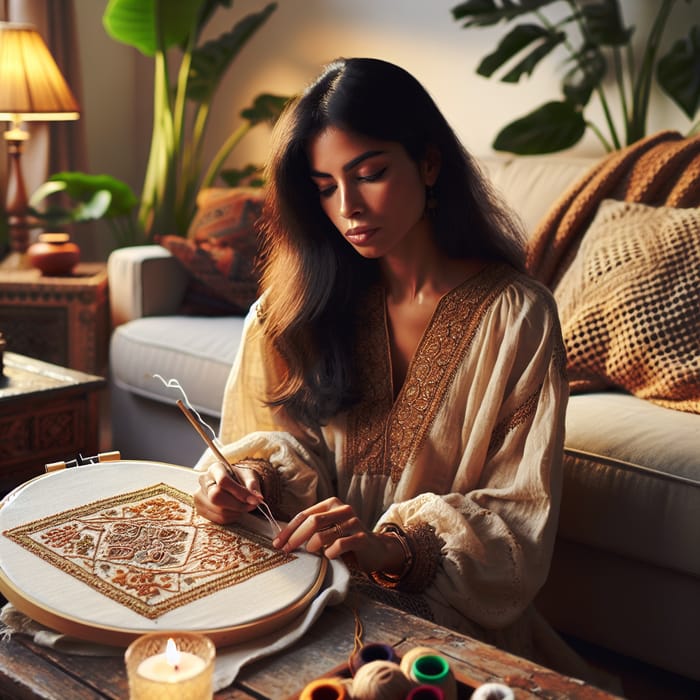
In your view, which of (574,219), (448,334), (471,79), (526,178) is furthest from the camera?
(471,79)

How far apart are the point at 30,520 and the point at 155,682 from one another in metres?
0.48

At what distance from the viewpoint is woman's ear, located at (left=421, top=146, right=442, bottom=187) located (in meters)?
1.47

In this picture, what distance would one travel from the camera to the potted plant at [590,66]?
2.68 m

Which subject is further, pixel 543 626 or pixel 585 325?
pixel 585 325

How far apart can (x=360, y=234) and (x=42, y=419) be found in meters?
0.97

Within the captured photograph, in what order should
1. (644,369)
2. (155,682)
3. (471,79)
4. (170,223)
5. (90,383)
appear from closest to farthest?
1. (155,682)
2. (644,369)
3. (90,383)
4. (471,79)
5. (170,223)

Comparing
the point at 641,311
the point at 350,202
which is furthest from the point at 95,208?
the point at 350,202

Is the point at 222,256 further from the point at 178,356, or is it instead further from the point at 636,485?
the point at 636,485

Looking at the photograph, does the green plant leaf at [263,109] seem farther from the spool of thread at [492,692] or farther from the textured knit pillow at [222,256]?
the spool of thread at [492,692]

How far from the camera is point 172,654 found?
0.85 meters

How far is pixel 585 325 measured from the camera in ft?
6.64

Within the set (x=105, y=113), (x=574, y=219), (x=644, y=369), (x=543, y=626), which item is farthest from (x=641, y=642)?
(x=105, y=113)

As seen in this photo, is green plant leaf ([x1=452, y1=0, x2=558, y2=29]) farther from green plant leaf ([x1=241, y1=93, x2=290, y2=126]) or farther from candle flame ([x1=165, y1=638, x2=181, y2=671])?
candle flame ([x1=165, y1=638, x2=181, y2=671])

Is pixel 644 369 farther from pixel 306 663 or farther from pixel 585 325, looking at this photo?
pixel 306 663
